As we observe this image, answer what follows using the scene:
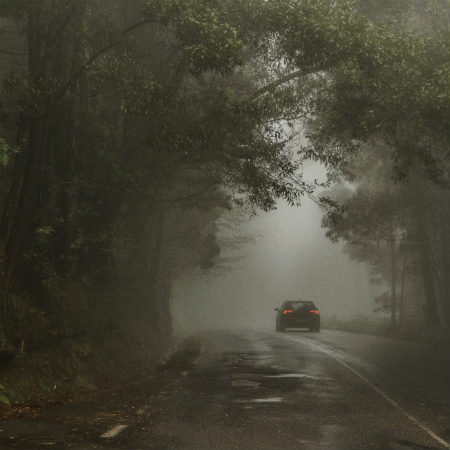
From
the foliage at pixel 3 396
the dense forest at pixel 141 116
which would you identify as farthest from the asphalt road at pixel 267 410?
the dense forest at pixel 141 116

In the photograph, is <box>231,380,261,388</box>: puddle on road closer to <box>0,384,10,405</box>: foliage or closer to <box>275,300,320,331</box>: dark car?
<box>0,384,10,405</box>: foliage

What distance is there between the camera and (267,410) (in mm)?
9930

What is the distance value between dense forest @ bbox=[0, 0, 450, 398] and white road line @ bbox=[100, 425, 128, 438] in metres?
2.70

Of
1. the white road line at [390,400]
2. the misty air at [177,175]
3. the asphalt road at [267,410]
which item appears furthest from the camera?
the misty air at [177,175]

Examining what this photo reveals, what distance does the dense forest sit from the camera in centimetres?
1259

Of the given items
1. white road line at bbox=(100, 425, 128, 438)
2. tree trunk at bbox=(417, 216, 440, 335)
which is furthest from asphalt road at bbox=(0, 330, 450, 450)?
tree trunk at bbox=(417, 216, 440, 335)

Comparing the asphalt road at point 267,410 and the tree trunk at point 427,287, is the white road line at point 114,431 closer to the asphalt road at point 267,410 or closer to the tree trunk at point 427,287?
the asphalt road at point 267,410

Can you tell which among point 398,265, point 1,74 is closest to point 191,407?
point 1,74

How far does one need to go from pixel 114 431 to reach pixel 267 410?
270 centimetres

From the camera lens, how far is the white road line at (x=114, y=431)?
25.9ft

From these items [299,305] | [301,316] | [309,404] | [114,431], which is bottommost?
[114,431]

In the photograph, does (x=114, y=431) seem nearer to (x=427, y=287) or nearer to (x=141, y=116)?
(x=141, y=116)

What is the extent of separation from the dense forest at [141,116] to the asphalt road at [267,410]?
2.17 meters

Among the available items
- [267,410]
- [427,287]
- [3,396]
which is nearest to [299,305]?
[427,287]
